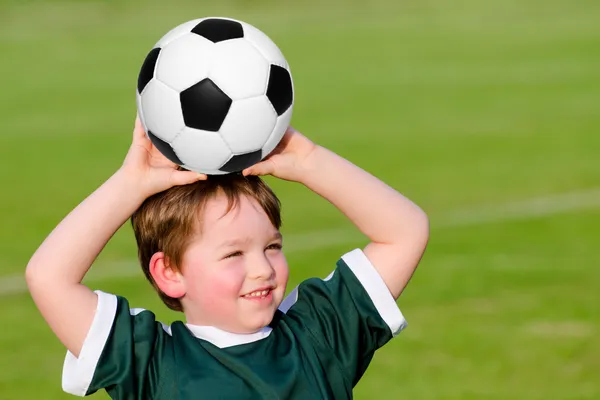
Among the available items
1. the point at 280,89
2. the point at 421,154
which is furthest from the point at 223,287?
the point at 421,154

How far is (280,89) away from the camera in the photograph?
459 cm

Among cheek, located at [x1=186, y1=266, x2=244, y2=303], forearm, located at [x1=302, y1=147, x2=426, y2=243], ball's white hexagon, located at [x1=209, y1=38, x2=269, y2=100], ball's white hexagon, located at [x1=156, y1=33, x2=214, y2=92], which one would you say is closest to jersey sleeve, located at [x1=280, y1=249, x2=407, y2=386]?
forearm, located at [x1=302, y1=147, x2=426, y2=243]

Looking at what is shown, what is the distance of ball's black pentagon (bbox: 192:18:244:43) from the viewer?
14.9 ft

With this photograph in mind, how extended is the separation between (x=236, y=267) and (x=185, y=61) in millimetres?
832

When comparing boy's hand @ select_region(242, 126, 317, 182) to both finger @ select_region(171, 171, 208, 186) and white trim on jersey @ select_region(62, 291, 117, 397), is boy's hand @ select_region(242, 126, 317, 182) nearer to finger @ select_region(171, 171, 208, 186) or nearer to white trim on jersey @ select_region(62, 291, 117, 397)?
finger @ select_region(171, 171, 208, 186)

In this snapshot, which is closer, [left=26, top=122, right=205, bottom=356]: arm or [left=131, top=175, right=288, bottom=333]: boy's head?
[left=26, top=122, right=205, bottom=356]: arm

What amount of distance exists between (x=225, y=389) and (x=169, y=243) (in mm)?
549

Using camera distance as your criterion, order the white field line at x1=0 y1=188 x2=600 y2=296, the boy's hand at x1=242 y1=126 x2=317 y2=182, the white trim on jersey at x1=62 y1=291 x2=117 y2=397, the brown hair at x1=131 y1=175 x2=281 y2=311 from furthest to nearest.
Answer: the white field line at x1=0 y1=188 x2=600 y2=296
the boy's hand at x1=242 y1=126 x2=317 y2=182
the brown hair at x1=131 y1=175 x2=281 y2=311
the white trim on jersey at x1=62 y1=291 x2=117 y2=397

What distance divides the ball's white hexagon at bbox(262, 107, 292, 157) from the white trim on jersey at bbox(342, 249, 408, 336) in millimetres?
497

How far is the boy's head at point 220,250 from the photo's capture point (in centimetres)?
417

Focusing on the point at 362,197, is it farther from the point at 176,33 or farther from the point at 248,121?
the point at 176,33

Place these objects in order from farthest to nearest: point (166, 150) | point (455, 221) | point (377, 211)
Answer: point (455, 221) < point (377, 211) < point (166, 150)

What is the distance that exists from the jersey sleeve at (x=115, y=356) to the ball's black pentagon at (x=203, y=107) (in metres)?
0.73

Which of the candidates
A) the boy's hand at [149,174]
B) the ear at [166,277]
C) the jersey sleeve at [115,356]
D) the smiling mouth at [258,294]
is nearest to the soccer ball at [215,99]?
the boy's hand at [149,174]
